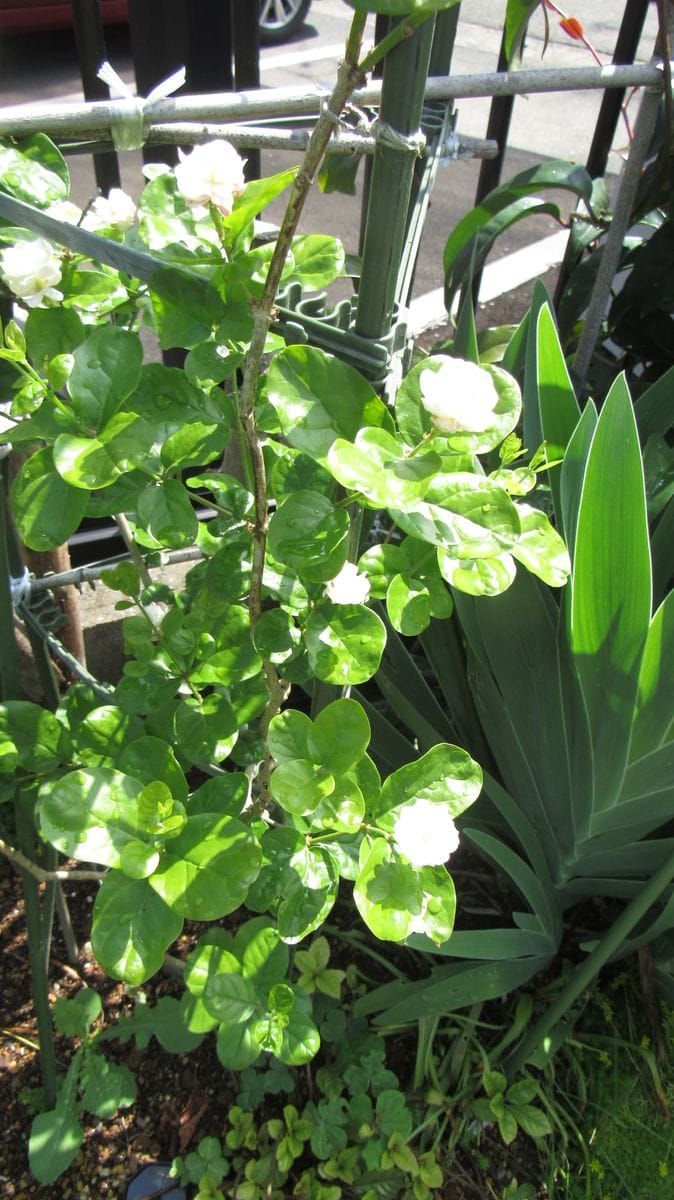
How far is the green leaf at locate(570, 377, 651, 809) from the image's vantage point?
0.96 metres

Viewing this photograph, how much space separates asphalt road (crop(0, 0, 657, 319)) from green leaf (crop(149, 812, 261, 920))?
2.89 metres

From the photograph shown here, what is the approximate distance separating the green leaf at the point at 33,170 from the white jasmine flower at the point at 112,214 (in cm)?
3

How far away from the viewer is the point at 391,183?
71 cm

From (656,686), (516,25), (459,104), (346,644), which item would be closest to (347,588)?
(346,644)

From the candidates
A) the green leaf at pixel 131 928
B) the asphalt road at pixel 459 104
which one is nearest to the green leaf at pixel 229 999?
the green leaf at pixel 131 928

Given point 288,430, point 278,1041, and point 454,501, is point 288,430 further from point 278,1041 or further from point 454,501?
point 278,1041

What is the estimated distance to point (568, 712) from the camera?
1.14 metres

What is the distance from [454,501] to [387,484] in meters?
0.08

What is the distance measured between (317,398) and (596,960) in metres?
0.78

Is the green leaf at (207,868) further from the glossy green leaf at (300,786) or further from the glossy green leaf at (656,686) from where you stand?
the glossy green leaf at (656,686)

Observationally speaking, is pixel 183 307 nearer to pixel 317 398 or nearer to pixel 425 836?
pixel 317 398

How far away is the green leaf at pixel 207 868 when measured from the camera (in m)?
0.75

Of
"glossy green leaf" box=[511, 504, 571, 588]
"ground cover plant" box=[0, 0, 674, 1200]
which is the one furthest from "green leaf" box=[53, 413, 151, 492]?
"glossy green leaf" box=[511, 504, 571, 588]

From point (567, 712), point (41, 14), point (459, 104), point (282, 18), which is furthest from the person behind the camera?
point (282, 18)
